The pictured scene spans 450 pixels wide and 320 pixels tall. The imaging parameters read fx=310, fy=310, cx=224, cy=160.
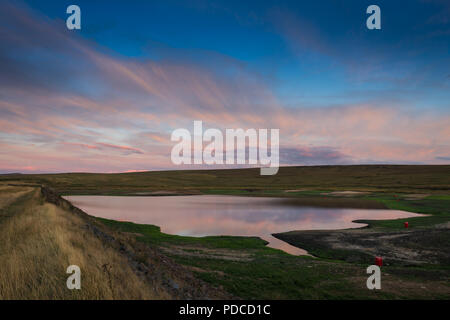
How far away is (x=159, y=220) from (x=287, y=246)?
19742 mm

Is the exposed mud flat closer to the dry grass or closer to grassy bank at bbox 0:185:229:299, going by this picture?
grassy bank at bbox 0:185:229:299

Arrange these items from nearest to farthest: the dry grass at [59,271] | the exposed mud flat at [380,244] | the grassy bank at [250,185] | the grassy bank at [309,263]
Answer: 1. the dry grass at [59,271]
2. the grassy bank at [309,263]
3. the exposed mud flat at [380,244]
4. the grassy bank at [250,185]

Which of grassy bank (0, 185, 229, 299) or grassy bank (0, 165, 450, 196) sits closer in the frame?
grassy bank (0, 185, 229, 299)

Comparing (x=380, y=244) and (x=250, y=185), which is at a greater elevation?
(x=380, y=244)

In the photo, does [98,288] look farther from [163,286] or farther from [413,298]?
[413,298]

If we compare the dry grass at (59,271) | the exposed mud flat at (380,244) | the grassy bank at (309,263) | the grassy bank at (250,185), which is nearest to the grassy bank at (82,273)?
the dry grass at (59,271)

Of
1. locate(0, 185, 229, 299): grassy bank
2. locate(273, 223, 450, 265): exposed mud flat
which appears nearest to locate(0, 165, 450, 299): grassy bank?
locate(273, 223, 450, 265): exposed mud flat

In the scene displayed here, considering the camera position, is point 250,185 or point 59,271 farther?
point 250,185

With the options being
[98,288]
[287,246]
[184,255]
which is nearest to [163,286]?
[98,288]

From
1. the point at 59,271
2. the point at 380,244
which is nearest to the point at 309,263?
the point at 380,244

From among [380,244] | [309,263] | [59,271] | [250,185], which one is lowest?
[250,185]

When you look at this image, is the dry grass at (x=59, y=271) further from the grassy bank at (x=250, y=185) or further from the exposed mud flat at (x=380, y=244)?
the grassy bank at (x=250, y=185)

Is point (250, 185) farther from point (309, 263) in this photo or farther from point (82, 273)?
point (82, 273)

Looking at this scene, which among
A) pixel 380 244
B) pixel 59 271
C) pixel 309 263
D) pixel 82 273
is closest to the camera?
pixel 82 273
